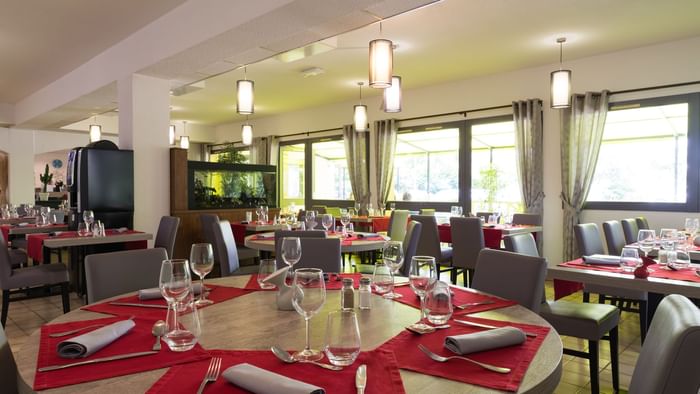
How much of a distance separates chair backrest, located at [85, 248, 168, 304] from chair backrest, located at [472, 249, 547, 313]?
1.52m

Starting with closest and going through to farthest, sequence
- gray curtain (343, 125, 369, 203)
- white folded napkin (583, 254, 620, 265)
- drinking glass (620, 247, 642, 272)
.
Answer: drinking glass (620, 247, 642, 272) → white folded napkin (583, 254, 620, 265) → gray curtain (343, 125, 369, 203)

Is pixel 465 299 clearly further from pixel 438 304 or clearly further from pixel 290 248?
pixel 290 248

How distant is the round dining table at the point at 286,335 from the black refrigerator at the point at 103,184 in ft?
12.9

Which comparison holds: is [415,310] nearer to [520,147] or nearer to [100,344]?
[100,344]

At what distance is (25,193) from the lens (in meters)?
9.95

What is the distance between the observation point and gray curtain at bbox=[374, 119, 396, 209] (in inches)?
331

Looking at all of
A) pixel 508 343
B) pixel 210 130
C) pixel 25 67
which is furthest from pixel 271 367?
pixel 210 130

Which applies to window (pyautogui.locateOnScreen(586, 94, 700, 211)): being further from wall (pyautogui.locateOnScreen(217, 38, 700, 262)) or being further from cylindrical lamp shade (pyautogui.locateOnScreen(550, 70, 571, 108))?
cylindrical lamp shade (pyautogui.locateOnScreen(550, 70, 571, 108))

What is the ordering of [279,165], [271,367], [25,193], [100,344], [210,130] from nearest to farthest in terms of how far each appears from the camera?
[271,367], [100,344], [25,193], [279,165], [210,130]

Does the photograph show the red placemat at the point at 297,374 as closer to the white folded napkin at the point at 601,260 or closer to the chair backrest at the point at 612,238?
the white folded napkin at the point at 601,260

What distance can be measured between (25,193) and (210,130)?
439 centimetres

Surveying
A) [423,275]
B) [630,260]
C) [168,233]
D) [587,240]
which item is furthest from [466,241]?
[423,275]

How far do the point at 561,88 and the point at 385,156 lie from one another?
3770mm

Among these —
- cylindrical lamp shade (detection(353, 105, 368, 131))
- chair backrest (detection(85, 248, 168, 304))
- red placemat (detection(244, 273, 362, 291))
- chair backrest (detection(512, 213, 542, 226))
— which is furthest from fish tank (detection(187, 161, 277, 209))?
red placemat (detection(244, 273, 362, 291))
